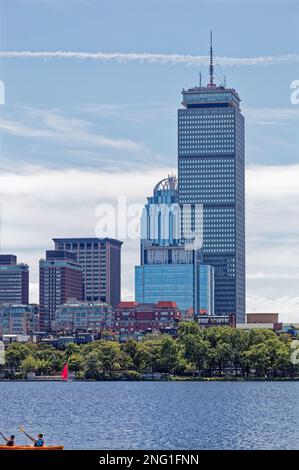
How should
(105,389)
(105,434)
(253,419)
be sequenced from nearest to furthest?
(105,434) → (253,419) → (105,389)

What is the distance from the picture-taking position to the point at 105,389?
181375 millimetres

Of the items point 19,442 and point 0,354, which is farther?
point 0,354

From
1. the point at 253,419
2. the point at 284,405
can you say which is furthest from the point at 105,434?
the point at 284,405

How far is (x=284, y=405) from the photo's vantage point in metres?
131

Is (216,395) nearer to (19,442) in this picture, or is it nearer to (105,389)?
(105,389)

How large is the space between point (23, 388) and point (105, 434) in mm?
109334
